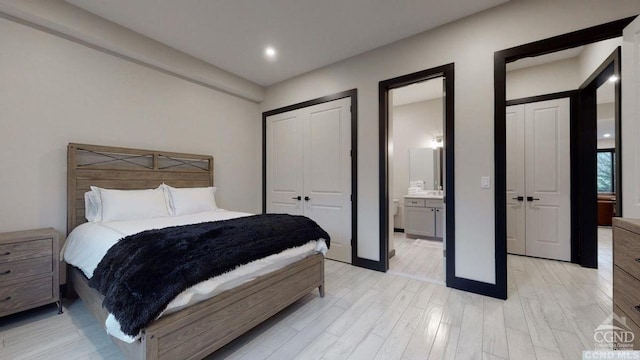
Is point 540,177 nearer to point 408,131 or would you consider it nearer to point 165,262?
point 408,131

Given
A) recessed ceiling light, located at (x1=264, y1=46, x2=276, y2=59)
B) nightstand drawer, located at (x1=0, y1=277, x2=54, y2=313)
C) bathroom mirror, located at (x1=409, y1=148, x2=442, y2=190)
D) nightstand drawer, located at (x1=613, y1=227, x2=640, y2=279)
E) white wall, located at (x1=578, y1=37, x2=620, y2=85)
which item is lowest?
nightstand drawer, located at (x1=0, y1=277, x2=54, y2=313)

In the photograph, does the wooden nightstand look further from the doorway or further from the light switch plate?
the doorway

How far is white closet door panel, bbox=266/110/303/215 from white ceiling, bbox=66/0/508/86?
1.05 meters

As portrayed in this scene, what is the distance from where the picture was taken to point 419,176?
5.52m

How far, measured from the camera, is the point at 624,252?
137 centimetres

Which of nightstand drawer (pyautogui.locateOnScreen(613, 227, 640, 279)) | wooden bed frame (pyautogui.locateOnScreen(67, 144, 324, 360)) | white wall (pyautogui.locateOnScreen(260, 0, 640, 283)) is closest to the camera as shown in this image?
nightstand drawer (pyautogui.locateOnScreen(613, 227, 640, 279))

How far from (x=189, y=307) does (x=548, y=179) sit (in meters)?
4.55

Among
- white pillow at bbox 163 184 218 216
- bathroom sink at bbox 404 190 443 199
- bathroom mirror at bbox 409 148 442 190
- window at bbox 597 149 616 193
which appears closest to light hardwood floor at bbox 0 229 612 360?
white pillow at bbox 163 184 218 216

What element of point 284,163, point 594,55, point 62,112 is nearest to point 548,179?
point 594,55

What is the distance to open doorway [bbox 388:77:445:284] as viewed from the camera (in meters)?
4.62

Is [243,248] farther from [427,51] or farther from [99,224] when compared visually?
[427,51]

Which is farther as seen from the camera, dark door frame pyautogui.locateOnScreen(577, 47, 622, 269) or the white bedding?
dark door frame pyautogui.locateOnScreen(577, 47, 622, 269)

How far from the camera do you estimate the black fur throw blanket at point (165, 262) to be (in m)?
1.27

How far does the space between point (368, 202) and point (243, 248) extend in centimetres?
195
